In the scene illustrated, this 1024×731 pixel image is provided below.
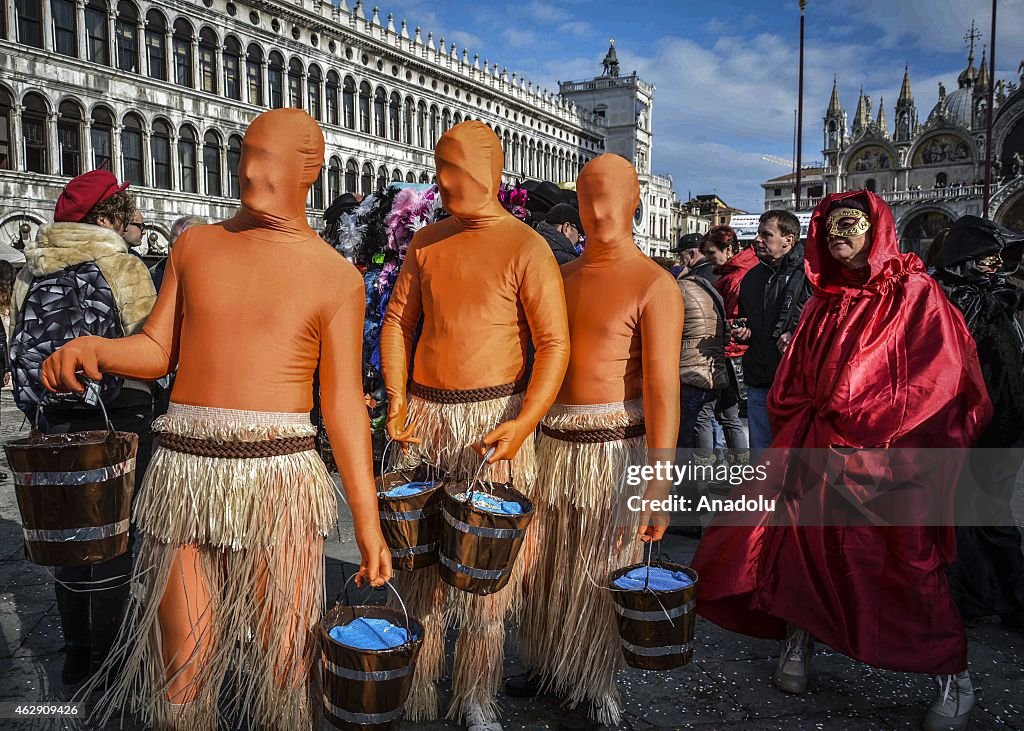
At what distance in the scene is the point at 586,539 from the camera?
2.80 meters

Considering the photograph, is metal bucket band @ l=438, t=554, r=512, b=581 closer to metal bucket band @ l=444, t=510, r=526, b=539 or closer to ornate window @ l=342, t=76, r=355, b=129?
metal bucket band @ l=444, t=510, r=526, b=539

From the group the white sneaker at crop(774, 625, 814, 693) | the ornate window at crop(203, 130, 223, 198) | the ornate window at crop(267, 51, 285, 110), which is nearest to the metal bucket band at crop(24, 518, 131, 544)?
the white sneaker at crop(774, 625, 814, 693)

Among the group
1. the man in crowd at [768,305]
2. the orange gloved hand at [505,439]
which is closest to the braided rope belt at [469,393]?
the orange gloved hand at [505,439]

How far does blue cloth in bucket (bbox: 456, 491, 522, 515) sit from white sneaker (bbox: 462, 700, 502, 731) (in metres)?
0.78

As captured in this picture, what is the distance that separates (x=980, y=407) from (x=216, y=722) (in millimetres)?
2952

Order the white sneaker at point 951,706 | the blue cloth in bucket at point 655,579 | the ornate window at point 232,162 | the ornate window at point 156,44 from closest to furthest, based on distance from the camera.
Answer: the blue cloth in bucket at point 655,579, the white sneaker at point 951,706, the ornate window at point 156,44, the ornate window at point 232,162

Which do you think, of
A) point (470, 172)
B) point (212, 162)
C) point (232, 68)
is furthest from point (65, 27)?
point (470, 172)

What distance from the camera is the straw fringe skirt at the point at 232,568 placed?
2127 millimetres

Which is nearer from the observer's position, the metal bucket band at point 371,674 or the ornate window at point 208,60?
the metal bucket band at point 371,674

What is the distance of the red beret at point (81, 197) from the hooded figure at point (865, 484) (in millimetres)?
3046

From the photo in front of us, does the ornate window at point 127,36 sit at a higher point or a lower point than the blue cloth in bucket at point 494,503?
higher

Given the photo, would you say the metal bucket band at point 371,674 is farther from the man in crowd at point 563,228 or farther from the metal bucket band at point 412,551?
the man in crowd at point 563,228

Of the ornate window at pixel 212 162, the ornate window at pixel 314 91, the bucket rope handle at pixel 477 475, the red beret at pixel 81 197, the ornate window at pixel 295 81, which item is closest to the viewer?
the bucket rope handle at pixel 477 475

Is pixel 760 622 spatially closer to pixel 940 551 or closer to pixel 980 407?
pixel 940 551
